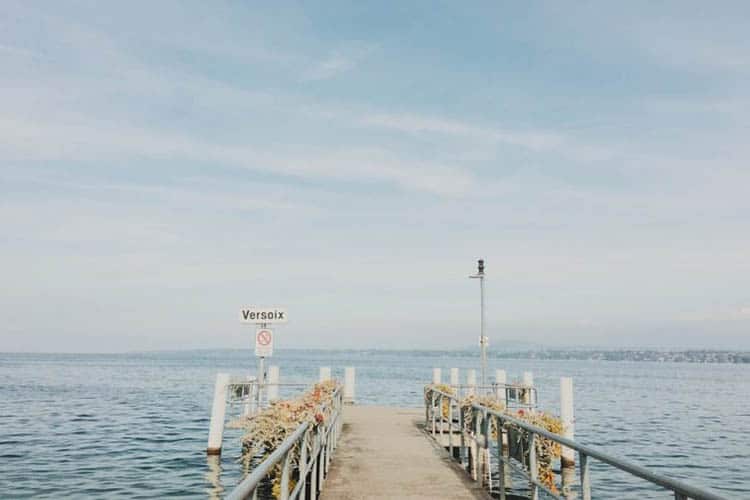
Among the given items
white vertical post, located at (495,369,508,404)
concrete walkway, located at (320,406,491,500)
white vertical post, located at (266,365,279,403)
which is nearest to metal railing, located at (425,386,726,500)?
concrete walkway, located at (320,406,491,500)

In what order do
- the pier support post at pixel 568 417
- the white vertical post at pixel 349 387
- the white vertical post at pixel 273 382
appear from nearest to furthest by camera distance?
the pier support post at pixel 568 417 → the white vertical post at pixel 273 382 → the white vertical post at pixel 349 387

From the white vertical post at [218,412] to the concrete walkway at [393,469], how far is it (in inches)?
147

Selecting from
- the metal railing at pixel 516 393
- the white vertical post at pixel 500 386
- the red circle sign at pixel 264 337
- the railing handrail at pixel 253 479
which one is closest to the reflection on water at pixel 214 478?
the red circle sign at pixel 264 337

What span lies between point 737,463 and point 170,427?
24.6 meters

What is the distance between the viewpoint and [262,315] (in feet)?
66.1

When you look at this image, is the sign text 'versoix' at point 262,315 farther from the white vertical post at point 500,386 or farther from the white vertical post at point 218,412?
the white vertical post at point 500,386

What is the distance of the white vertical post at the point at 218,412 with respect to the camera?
18859 millimetres

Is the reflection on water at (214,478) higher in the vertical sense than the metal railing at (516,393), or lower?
lower

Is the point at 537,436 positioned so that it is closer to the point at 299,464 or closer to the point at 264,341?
the point at 299,464

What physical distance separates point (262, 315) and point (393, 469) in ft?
31.9

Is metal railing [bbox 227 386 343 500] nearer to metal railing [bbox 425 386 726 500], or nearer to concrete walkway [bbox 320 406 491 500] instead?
concrete walkway [bbox 320 406 491 500]

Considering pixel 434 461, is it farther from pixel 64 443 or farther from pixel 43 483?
pixel 64 443

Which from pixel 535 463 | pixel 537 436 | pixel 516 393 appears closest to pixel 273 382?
pixel 516 393

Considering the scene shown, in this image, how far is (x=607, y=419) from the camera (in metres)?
39.8
